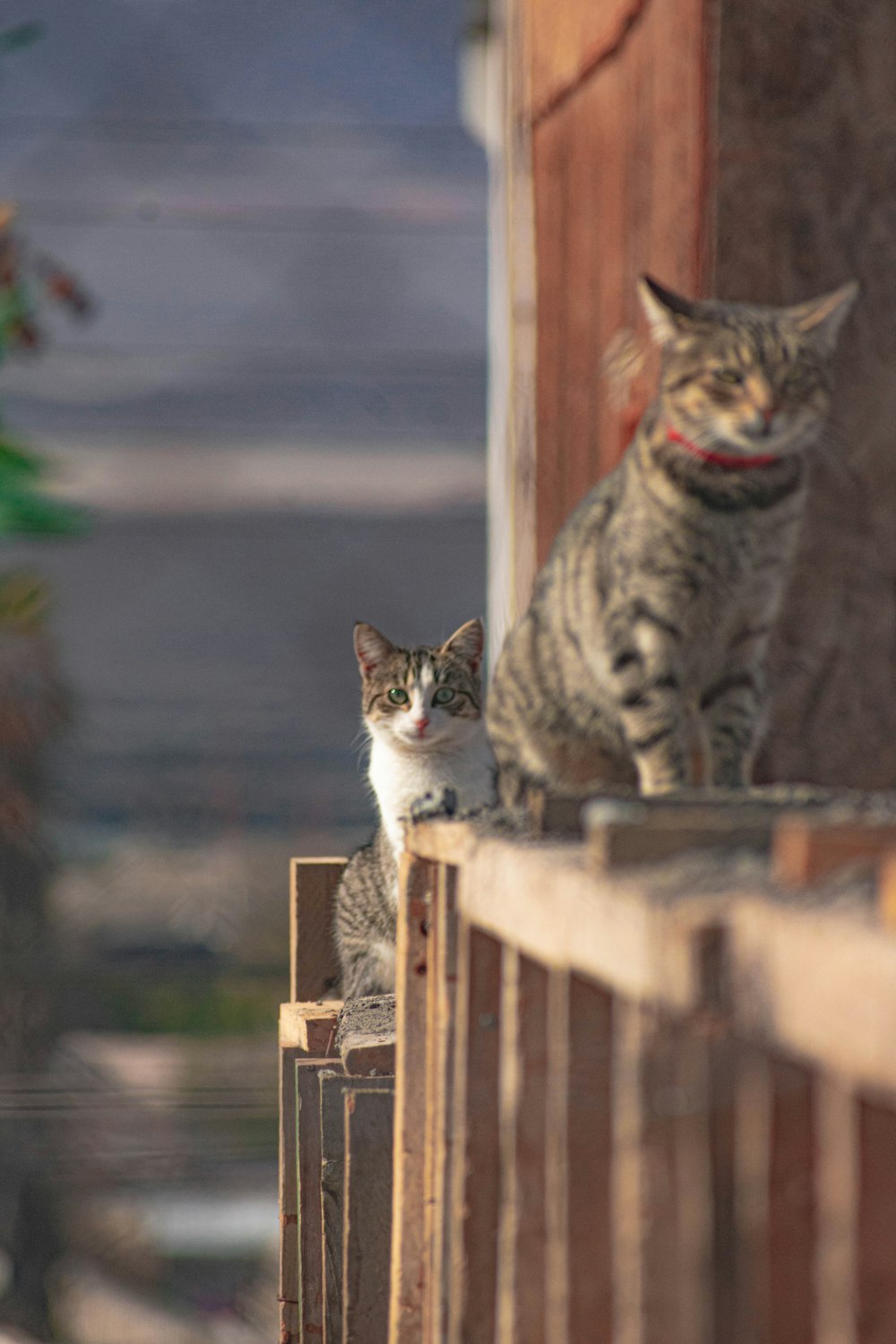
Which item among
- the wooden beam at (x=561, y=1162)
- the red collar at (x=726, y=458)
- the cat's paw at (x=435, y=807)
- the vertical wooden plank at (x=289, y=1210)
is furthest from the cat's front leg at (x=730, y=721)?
the wooden beam at (x=561, y=1162)

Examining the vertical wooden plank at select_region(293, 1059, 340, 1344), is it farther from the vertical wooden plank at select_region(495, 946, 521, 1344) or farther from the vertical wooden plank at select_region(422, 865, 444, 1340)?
the vertical wooden plank at select_region(495, 946, 521, 1344)

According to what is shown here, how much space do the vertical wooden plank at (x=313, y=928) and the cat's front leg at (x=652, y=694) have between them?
808mm

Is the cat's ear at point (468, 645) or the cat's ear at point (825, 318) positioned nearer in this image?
the cat's ear at point (825, 318)

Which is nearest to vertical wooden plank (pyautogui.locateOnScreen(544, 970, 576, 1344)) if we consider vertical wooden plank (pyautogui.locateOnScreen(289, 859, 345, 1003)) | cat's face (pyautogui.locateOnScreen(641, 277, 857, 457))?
cat's face (pyautogui.locateOnScreen(641, 277, 857, 457))

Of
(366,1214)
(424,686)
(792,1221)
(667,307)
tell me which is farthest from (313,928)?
(792,1221)

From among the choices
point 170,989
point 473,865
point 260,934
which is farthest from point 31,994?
point 473,865

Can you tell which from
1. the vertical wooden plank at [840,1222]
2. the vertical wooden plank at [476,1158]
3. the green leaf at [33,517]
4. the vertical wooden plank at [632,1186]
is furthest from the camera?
Answer: the green leaf at [33,517]

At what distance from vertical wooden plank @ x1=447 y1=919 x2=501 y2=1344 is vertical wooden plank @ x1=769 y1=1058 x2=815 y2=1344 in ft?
1.18

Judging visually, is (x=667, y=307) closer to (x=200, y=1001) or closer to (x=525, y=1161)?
(x=525, y=1161)

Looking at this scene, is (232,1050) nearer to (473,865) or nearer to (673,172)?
(673,172)

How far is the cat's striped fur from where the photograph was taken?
1854mm

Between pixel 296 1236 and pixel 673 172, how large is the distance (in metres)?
1.71

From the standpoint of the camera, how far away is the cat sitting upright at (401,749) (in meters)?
2.43

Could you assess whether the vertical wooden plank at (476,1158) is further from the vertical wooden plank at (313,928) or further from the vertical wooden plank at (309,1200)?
the vertical wooden plank at (313,928)
